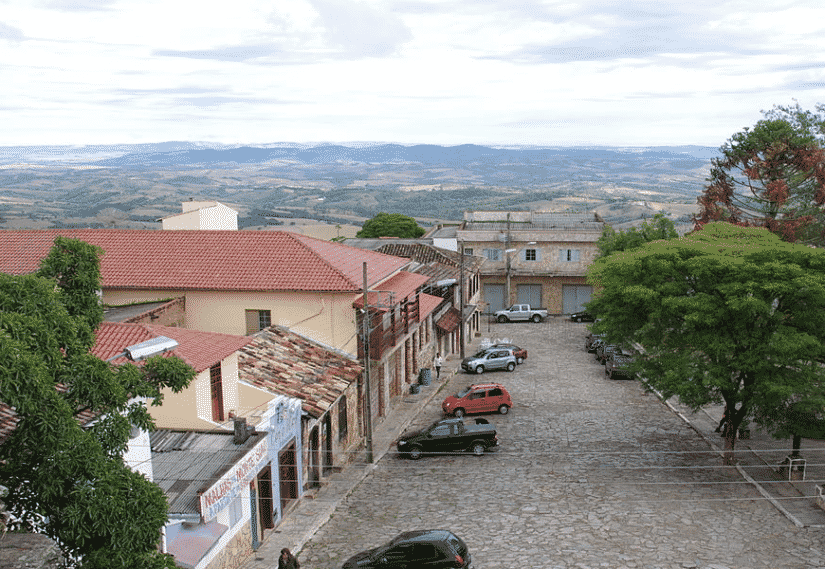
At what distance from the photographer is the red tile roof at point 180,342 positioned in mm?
21891

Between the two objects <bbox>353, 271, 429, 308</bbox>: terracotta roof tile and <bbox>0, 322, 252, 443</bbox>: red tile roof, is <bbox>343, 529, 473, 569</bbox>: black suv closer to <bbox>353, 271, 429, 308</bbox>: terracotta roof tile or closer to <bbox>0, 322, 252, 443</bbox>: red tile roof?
<bbox>0, 322, 252, 443</bbox>: red tile roof

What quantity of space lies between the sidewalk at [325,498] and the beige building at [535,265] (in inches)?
1274

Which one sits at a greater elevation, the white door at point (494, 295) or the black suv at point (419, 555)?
the black suv at point (419, 555)

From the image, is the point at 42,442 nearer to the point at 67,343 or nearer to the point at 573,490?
the point at 67,343

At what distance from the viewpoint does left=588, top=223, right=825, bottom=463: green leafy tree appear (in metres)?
27.1

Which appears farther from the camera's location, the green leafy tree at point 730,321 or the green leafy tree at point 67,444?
the green leafy tree at point 730,321

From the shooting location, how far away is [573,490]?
28.1 metres

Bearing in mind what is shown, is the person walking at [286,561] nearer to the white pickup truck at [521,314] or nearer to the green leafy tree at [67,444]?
the green leafy tree at [67,444]

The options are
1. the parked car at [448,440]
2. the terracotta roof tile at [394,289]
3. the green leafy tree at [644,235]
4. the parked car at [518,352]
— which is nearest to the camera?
the parked car at [448,440]

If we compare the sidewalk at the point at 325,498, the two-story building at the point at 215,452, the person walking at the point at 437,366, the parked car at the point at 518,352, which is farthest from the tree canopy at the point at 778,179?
the two-story building at the point at 215,452

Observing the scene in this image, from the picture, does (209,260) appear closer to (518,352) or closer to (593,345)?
(518,352)

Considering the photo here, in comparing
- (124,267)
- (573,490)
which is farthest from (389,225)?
(573,490)

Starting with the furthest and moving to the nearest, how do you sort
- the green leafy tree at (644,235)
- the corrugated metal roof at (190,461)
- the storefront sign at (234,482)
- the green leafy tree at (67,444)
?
1. the green leafy tree at (644,235)
2. the corrugated metal roof at (190,461)
3. the storefront sign at (234,482)
4. the green leafy tree at (67,444)

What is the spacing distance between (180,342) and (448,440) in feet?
42.6
